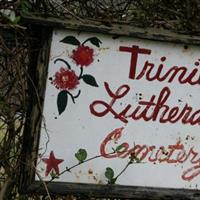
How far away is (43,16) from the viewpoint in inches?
110

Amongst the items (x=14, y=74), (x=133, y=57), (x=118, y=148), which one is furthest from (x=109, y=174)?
(x=14, y=74)

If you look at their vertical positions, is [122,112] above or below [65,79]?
below

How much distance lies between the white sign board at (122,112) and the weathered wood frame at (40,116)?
3 cm

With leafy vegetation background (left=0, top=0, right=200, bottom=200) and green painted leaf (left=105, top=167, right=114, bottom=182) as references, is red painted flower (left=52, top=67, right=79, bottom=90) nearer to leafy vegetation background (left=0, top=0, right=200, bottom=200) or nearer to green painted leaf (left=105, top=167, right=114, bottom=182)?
leafy vegetation background (left=0, top=0, right=200, bottom=200)

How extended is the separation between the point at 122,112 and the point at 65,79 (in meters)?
0.30

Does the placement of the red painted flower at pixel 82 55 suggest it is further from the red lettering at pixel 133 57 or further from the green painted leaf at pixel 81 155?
the green painted leaf at pixel 81 155

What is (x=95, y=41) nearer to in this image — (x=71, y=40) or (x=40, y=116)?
(x=71, y=40)

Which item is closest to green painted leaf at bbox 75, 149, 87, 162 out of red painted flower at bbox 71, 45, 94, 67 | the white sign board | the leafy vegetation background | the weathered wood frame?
the white sign board

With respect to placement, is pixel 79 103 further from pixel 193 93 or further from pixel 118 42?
pixel 193 93

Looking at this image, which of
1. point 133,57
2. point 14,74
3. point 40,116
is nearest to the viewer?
point 40,116

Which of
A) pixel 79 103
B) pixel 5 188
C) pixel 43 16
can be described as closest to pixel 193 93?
pixel 79 103

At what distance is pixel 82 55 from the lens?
111 inches

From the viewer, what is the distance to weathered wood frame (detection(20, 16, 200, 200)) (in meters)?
2.79

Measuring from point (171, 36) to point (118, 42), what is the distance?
0.81ft
